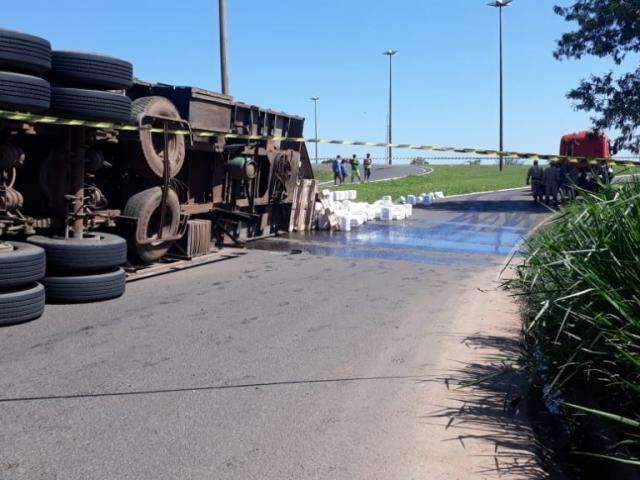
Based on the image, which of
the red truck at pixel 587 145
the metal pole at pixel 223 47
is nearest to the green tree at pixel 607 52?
the red truck at pixel 587 145

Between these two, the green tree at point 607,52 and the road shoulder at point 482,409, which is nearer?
the road shoulder at point 482,409

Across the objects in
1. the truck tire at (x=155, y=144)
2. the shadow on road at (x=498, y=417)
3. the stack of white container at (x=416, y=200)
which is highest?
the truck tire at (x=155, y=144)

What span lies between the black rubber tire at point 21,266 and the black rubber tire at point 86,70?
211 centimetres

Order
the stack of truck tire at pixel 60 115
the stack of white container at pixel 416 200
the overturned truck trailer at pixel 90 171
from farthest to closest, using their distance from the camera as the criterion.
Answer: the stack of white container at pixel 416 200, the overturned truck trailer at pixel 90 171, the stack of truck tire at pixel 60 115

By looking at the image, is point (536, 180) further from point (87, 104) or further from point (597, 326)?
point (597, 326)

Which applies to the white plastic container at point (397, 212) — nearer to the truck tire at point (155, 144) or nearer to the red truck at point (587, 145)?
the red truck at point (587, 145)


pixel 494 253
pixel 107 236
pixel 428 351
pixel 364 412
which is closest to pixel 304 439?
pixel 364 412

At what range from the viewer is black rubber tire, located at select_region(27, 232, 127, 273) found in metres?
7.96

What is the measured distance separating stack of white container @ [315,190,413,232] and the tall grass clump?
11.8m

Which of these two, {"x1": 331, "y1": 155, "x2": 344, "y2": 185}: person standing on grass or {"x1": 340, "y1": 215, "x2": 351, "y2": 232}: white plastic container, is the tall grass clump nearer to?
{"x1": 340, "y1": 215, "x2": 351, "y2": 232}: white plastic container

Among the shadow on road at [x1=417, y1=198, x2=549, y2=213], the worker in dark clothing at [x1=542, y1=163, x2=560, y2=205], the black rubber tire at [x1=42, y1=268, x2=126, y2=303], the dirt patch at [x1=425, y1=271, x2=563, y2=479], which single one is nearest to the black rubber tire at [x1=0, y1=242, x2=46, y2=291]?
the black rubber tire at [x1=42, y1=268, x2=126, y2=303]

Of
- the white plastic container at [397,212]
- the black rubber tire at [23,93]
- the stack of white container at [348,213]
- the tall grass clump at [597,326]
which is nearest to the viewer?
the tall grass clump at [597,326]

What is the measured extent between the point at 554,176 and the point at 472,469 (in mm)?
23118

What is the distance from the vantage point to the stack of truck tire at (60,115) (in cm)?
704
